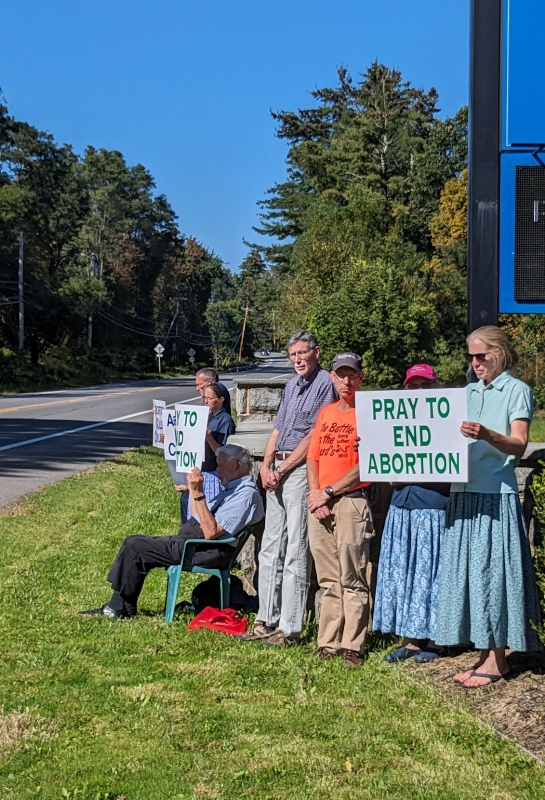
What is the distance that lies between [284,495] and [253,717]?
1.75 metres

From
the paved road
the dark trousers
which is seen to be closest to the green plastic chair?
the dark trousers

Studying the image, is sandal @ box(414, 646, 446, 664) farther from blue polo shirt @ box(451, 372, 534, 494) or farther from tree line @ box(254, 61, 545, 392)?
tree line @ box(254, 61, 545, 392)

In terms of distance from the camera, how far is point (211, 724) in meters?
4.72

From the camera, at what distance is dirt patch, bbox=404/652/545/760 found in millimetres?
4555

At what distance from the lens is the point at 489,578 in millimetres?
5180

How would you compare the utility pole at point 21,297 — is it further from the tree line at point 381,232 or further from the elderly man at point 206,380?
the elderly man at point 206,380

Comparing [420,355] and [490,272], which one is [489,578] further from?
[420,355]

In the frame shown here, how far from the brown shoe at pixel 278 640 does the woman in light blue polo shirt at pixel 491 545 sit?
3.81ft

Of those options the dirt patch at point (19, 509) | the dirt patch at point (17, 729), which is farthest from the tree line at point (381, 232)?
the dirt patch at point (17, 729)

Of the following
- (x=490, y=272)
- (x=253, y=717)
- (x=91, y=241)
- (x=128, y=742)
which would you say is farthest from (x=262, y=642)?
(x=91, y=241)

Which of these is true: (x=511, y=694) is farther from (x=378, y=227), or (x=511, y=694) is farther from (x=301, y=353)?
(x=378, y=227)

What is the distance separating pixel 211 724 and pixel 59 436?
58.5ft

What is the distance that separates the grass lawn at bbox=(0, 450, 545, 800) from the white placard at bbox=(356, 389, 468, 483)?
1.12 metres

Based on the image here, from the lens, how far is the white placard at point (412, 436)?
526cm
